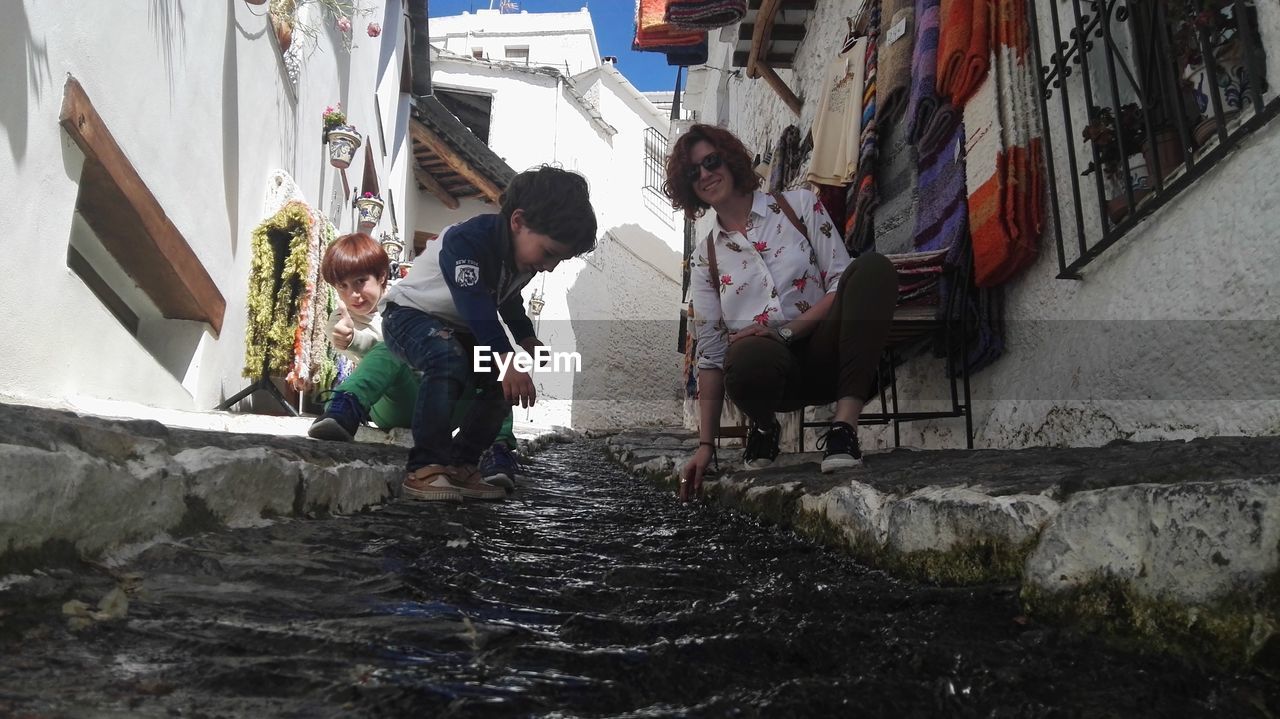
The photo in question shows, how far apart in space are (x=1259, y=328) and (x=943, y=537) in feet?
4.11

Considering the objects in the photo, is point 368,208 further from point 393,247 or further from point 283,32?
point 283,32

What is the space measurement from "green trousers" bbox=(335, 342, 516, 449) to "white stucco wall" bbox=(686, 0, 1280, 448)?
6.61 feet

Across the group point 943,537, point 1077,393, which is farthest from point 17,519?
point 1077,393

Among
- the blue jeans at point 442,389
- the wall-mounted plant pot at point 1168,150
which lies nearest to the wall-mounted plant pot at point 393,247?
the blue jeans at point 442,389

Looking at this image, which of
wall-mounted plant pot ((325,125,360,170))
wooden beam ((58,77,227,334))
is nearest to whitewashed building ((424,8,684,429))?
wall-mounted plant pot ((325,125,360,170))

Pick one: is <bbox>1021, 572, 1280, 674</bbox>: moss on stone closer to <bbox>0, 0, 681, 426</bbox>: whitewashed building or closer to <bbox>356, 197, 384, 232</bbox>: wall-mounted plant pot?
<bbox>0, 0, 681, 426</bbox>: whitewashed building

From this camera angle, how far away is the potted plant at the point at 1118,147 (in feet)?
8.19

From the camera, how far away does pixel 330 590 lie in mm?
1124

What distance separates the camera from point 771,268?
2703mm

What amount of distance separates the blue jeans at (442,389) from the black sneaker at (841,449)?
1.21m

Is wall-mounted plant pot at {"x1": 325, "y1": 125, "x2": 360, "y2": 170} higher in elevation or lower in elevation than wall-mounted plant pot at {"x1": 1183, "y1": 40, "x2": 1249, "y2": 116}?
higher

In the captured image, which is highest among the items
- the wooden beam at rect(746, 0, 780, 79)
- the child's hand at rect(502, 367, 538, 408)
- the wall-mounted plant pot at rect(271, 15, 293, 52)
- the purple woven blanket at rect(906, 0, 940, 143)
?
the wooden beam at rect(746, 0, 780, 79)

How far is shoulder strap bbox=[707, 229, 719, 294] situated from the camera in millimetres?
2840

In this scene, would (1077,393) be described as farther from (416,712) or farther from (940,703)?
(416,712)
